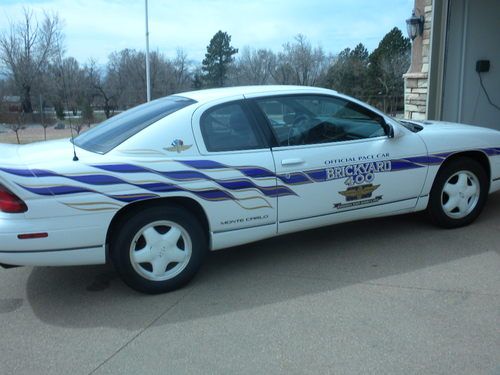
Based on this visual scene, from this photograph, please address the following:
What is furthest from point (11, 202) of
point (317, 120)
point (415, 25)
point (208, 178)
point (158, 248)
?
point (415, 25)

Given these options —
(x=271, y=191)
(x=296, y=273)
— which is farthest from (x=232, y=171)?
(x=296, y=273)

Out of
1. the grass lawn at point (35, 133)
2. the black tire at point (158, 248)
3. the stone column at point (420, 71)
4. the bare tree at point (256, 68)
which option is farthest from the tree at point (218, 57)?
the black tire at point (158, 248)

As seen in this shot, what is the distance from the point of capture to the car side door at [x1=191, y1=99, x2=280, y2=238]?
12.4ft

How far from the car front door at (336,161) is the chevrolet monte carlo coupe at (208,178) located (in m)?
0.01

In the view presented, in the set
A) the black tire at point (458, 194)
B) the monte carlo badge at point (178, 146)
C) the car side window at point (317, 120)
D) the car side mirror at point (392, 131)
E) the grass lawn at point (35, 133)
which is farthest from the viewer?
the grass lawn at point (35, 133)

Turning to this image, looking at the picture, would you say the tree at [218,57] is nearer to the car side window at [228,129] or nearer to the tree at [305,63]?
the tree at [305,63]

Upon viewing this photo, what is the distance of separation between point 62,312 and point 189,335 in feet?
3.44

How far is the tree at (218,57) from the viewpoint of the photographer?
36062 millimetres

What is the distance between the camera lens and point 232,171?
3.80 meters

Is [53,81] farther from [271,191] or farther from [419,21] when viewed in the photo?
[271,191]

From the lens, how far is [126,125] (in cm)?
400

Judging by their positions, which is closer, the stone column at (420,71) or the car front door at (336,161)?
the car front door at (336,161)

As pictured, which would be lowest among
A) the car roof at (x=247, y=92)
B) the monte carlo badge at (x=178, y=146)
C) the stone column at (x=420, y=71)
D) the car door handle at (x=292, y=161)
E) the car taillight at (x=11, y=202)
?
the car taillight at (x=11, y=202)

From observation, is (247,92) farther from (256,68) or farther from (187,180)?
(256,68)
